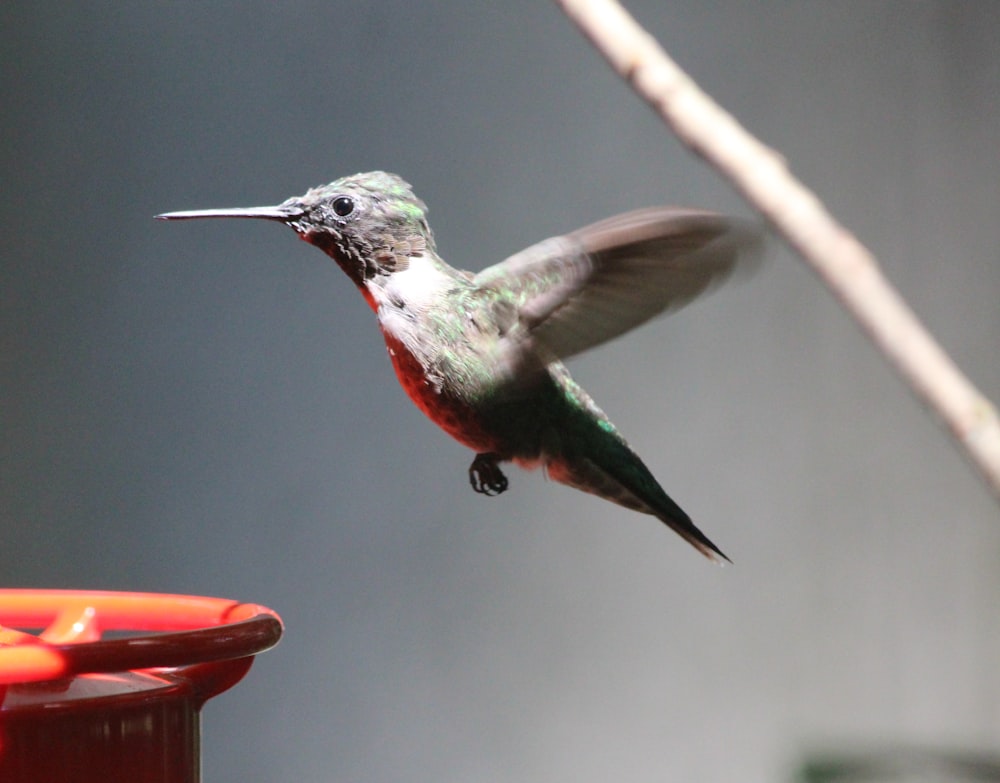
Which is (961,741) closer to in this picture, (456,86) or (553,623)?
(553,623)


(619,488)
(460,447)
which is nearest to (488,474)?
(619,488)

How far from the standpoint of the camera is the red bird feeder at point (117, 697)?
479 mm

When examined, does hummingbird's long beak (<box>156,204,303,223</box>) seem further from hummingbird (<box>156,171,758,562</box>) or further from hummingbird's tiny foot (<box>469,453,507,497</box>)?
hummingbird's tiny foot (<box>469,453,507,497</box>)

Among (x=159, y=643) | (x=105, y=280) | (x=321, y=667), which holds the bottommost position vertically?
(x=159, y=643)

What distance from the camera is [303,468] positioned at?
1949 millimetres

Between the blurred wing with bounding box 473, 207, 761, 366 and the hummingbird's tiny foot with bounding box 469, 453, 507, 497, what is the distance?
0.10 metres

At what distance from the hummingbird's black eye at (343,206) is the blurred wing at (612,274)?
11 cm

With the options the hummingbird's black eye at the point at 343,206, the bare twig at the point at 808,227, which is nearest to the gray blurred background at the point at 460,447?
the hummingbird's black eye at the point at 343,206

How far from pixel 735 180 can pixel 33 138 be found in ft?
6.35

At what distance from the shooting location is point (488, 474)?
731 mm

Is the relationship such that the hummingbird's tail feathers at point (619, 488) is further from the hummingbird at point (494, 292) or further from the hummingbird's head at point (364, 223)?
the hummingbird's head at point (364, 223)

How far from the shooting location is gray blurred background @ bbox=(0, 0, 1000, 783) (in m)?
1.87

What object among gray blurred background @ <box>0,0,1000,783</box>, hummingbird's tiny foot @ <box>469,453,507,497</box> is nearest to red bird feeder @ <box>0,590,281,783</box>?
hummingbird's tiny foot @ <box>469,453,507,497</box>

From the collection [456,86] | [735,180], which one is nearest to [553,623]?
[456,86]
